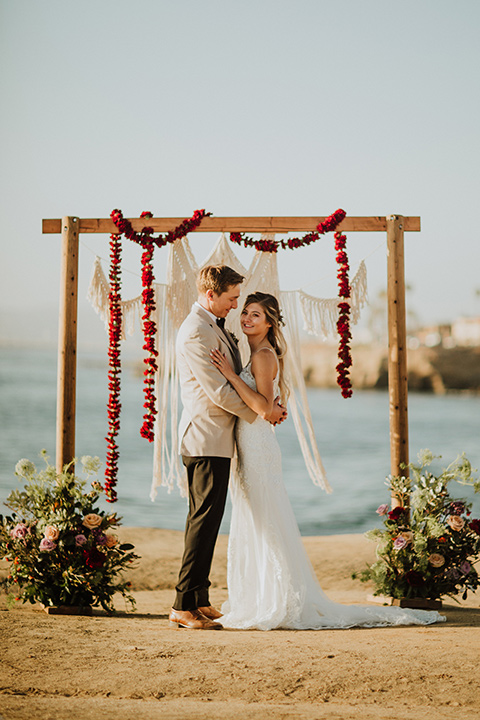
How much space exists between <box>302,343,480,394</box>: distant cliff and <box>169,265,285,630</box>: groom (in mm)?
37184

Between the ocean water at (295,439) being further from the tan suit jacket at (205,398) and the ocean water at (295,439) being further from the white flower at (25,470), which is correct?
the tan suit jacket at (205,398)

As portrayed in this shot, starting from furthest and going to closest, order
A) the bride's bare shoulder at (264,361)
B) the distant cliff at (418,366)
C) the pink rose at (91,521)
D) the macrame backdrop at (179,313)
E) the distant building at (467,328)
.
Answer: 1. the distant building at (467,328)
2. the distant cliff at (418,366)
3. the macrame backdrop at (179,313)
4. the pink rose at (91,521)
5. the bride's bare shoulder at (264,361)

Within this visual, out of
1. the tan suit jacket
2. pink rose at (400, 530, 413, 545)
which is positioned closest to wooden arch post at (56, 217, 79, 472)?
the tan suit jacket

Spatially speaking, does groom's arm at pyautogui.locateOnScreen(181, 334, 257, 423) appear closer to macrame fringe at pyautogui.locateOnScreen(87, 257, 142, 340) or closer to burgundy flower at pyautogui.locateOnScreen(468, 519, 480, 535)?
macrame fringe at pyautogui.locateOnScreen(87, 257, 142, 340)

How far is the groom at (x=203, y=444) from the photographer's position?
3875 millimetres

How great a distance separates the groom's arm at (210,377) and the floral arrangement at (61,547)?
86 cm

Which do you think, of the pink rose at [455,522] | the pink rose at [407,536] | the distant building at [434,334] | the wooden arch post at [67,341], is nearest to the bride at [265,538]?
the pink rose at [407,536]

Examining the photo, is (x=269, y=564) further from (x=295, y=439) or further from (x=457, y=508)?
(x=295, y=439)

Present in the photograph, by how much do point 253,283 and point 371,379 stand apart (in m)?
39.6

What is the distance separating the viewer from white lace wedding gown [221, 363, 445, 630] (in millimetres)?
3920

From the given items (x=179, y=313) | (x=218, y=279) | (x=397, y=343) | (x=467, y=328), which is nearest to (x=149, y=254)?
(x=179, y=313)

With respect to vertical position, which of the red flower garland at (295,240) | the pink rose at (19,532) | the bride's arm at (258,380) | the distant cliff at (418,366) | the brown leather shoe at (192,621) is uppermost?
the distant cliff at (418,366)

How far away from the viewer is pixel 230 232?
191 inches

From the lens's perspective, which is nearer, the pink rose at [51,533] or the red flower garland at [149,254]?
the pink rose at [51,533]
